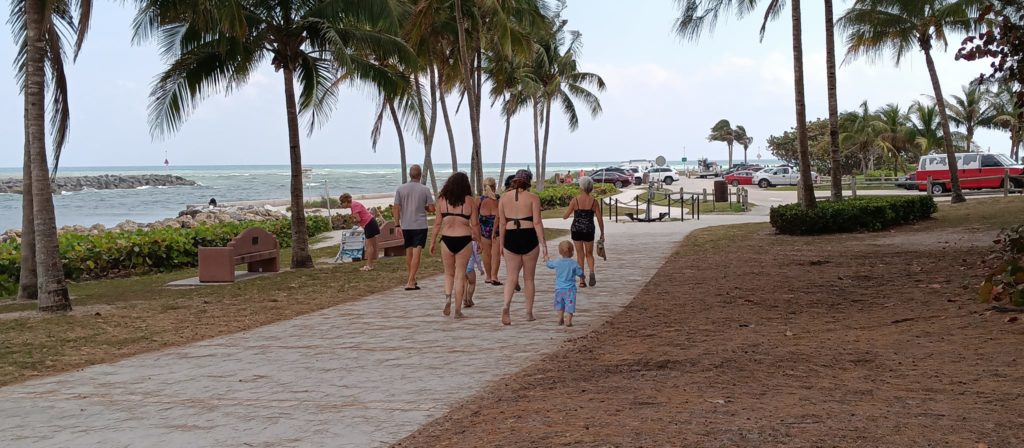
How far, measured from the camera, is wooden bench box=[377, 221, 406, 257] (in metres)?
18.0

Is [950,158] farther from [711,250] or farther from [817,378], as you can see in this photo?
[817,378]

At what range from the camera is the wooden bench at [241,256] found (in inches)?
558

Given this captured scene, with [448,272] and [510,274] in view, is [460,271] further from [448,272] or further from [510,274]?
[510,274]

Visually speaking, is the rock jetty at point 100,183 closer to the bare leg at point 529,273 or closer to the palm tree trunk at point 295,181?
the palm tree trunk at point 295,181

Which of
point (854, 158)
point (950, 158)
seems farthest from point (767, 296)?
point (854, 158)

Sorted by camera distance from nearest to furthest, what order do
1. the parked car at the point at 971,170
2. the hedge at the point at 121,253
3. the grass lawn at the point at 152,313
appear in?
the grass lawn at the point at 152,313
the hedge at the point at 121,253
the parked car at the point at 971,170

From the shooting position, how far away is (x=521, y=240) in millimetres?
8883

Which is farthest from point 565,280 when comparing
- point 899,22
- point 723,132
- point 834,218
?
point 723,132

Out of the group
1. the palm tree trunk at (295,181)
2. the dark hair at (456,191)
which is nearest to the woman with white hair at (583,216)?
the dark hair at (456,191)

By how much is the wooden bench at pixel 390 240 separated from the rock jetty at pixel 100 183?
246 feet

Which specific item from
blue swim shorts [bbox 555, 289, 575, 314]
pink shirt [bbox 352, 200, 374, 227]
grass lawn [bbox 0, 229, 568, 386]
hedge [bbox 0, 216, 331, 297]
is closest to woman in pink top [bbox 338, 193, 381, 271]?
pink shirt [bbox 352, 200, 374, 227]

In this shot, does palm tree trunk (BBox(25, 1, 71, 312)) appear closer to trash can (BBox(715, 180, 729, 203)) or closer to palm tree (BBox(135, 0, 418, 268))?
palm tree (BBox(135, 0, 418, 268))

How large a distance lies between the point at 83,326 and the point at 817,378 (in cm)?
766

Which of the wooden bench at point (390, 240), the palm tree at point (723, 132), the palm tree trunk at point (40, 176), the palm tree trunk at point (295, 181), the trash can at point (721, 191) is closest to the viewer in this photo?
the palm tree trunk at point (40, 176)
